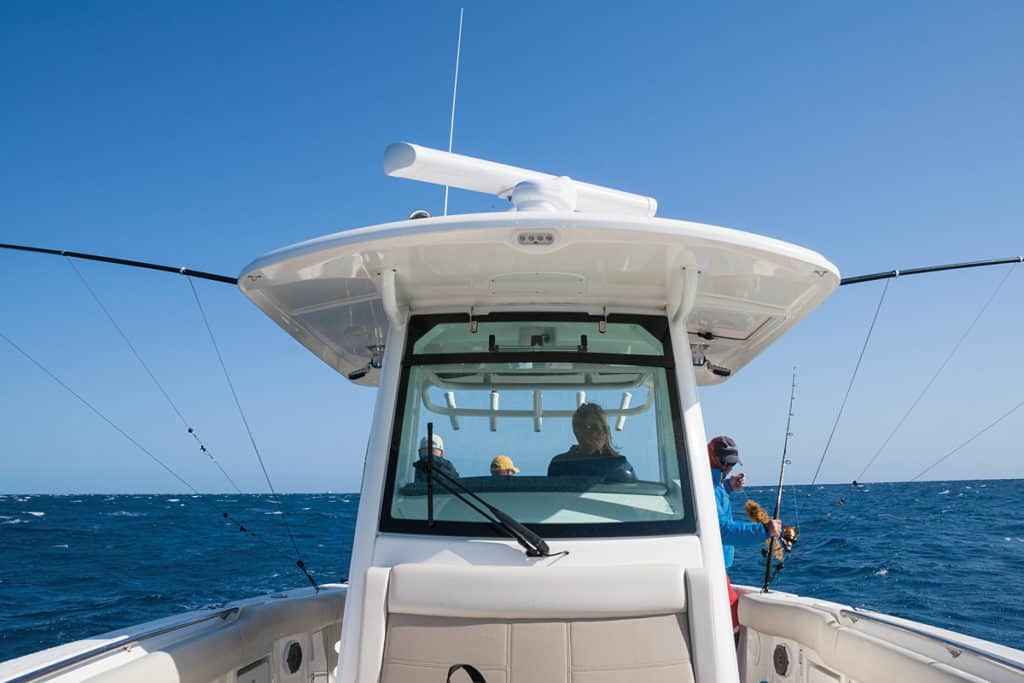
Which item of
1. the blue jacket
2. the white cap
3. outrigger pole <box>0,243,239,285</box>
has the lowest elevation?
the blue jacket

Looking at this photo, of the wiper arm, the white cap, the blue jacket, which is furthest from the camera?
the blue jacket

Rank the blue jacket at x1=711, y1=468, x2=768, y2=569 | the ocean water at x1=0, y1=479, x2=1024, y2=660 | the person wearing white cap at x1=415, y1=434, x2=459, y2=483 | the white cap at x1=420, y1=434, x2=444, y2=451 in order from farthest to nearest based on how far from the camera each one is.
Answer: the ocean water at x1=0, y1=479, x2=1024, y2=660 → the blue jacket at x1=711, y1=468, x2=768, y2=569 → the white cap at x1=420, y1=434, x2=444, y2=451 → the person wearing white cap at x1=415, y1=434, x2=459, y2=483

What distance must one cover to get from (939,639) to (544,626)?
1.71 metres

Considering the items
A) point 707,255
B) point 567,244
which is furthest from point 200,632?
point 707,255

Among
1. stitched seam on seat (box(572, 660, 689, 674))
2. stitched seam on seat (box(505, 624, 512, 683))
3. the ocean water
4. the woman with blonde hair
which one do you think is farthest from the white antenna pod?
the ocean water

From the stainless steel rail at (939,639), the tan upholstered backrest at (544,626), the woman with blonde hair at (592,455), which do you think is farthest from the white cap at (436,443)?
the stainless steel rail at (939,639)

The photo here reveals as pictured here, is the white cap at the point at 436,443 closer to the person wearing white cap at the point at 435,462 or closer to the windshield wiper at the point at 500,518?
the person wearing white cap at the point at 435,462

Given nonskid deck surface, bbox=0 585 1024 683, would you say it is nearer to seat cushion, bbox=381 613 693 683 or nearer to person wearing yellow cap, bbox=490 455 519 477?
seat cushion, bbox=381 613 693 683

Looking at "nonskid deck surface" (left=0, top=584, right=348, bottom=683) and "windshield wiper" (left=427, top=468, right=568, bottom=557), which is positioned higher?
"windshield wiper" (left=427, top=468, right=568, bottom=557)

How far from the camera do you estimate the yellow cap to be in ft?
9.91

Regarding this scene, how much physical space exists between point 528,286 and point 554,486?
0.81 metres

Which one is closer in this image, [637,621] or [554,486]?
[637,621]

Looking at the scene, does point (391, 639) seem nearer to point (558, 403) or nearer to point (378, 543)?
point (378, 543)

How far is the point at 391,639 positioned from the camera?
8.16 ft
